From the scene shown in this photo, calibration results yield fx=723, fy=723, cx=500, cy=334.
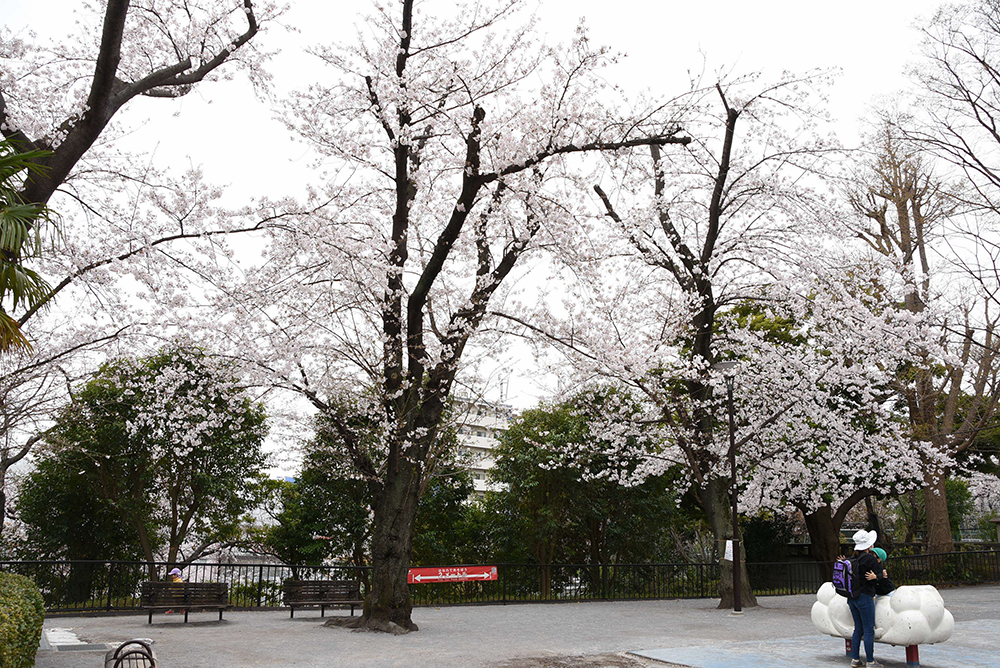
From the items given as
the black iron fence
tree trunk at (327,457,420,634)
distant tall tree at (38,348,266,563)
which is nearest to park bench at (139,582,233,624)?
the black iron fence

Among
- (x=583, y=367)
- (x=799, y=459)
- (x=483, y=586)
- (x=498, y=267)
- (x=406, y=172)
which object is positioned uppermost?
(x=406, y=172)

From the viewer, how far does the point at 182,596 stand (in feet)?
44.7

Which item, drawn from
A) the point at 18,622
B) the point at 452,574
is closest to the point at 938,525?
the point at 452,574

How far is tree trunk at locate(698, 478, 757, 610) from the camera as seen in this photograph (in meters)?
17.4

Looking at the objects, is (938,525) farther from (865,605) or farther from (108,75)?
(108,75)

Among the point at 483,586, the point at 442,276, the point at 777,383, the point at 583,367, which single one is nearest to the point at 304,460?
the point at 483,586

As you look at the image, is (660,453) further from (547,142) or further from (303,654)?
(303,654)

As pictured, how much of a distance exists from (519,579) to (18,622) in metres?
17.9

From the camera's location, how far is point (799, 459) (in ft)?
67.4

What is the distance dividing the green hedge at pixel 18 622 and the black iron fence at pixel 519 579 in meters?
8.73

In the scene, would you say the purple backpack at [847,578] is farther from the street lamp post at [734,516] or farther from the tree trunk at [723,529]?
the tree trunk at [723,529]

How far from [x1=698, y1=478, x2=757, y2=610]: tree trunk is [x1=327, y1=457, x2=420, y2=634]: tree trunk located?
8.49 metres

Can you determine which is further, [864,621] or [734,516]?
[734,516]

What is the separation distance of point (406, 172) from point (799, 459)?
14179 mm
